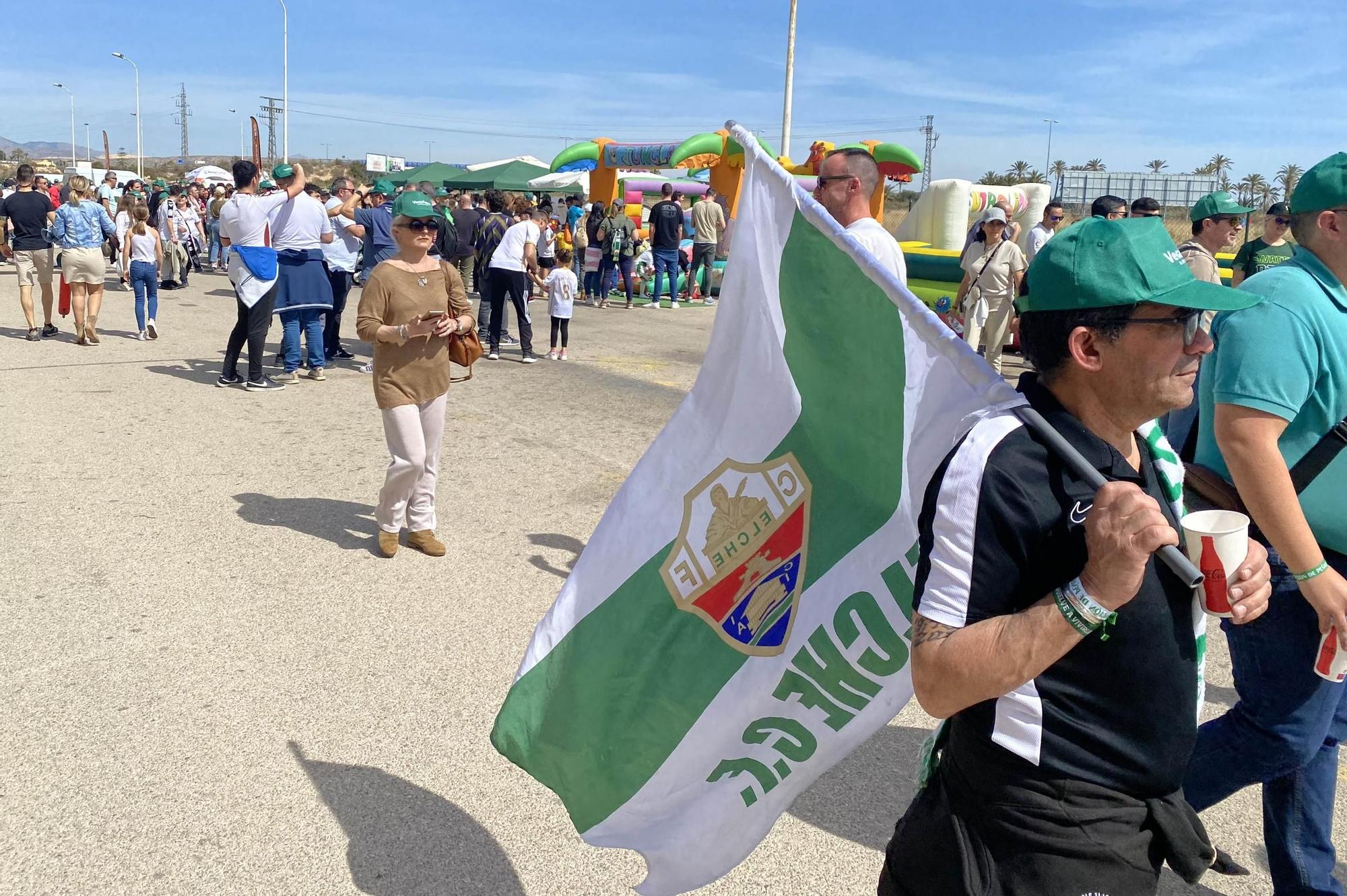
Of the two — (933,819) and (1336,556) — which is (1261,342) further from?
(933,819)

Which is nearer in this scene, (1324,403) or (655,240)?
(1324,403)

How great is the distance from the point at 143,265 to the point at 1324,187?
12.8 meters

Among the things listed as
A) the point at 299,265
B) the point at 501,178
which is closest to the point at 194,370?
the point at 299,265

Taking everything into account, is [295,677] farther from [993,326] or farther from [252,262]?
[993,326]

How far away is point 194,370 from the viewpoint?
35.7 feet

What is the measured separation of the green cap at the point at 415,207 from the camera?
18.3 ft

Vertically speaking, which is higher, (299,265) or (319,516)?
(299,265)

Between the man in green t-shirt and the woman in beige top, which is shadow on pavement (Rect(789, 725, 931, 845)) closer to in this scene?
the woman in beige top

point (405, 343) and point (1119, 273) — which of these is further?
point (405, 343)

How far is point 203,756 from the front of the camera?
3.65 meters

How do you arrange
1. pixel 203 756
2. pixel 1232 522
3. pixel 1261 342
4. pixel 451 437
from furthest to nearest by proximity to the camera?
1. pixel 451 437
2. pixel 203 756
3. pixel 1261 342
4. pixel 1232 522

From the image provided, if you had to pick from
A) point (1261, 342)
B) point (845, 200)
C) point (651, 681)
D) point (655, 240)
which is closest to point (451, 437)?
point (845, 200)

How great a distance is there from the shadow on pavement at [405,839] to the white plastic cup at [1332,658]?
6.99 feet

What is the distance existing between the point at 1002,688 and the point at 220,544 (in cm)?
508
